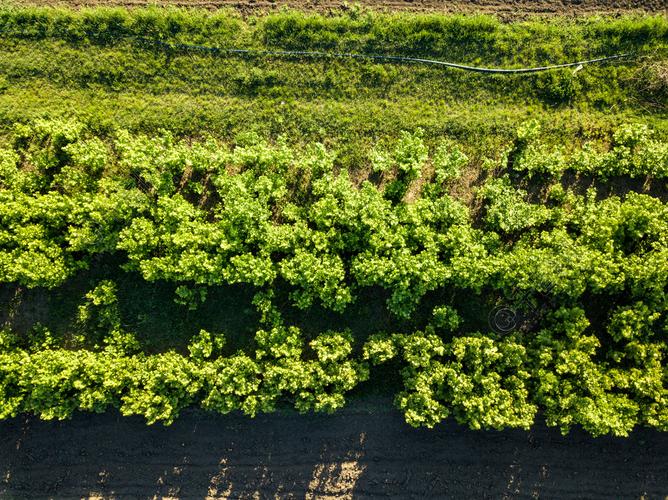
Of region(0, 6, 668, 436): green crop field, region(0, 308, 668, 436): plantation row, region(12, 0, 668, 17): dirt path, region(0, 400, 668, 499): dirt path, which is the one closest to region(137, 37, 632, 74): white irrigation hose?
region(0, 6, 668, 436): green crop field

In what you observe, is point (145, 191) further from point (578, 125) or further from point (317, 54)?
point (578, 125)

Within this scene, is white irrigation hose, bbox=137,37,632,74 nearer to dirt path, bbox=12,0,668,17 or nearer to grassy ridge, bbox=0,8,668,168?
grassy ridge, bbox=0,8,668,168

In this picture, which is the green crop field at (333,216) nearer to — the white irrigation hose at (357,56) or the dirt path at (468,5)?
the white irrigation hose at (357,56)

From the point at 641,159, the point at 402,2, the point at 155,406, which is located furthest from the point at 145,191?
the point at 641,159

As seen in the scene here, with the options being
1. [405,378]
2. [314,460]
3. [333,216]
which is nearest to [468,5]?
[333,216]

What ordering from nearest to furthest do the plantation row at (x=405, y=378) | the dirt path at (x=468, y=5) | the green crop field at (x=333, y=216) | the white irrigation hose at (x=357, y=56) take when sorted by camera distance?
the plantation row at (x=405, y=378) < the green crop field at (x=333, y=216) < the white irrigation hose at (x=357, y=56) < the dirt path at (x=468, y=5)

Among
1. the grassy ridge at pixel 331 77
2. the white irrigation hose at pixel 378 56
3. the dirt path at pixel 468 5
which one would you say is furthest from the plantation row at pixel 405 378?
the dirt path at pixel 468 5

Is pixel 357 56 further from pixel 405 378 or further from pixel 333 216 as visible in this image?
pixel 405 378
